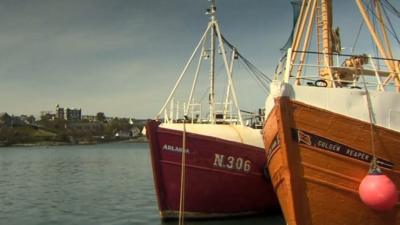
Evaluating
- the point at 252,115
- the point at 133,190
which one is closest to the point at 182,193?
the point at 252,115

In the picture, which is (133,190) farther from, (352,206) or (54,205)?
(352,206)

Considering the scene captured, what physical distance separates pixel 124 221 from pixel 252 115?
340 inches

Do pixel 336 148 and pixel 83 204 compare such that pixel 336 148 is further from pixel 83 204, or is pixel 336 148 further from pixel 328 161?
pixel 83 204

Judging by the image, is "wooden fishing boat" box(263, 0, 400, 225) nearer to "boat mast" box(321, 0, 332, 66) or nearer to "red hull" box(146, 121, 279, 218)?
"boat mast" box(321, 0, 332, 66)

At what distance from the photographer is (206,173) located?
64.7 feet

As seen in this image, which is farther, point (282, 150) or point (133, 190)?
point (133, 190)

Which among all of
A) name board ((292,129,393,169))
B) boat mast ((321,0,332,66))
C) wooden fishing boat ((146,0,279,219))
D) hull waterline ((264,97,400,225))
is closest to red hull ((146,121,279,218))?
wooden fishing boat ((146,0,279,219))

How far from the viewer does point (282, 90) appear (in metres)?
12.8

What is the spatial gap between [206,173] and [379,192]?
883cm

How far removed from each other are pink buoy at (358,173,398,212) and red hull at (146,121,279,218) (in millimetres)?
8076

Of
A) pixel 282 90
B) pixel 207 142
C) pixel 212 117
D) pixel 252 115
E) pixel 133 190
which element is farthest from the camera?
pixel 133 190

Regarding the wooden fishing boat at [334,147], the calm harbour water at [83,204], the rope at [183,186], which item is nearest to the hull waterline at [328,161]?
the wooden fishing boat at [334,147]

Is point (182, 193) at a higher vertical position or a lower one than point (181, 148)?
lower

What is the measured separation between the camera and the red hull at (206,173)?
19578 mm
